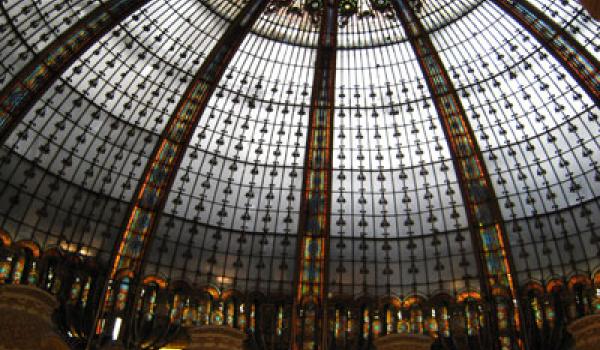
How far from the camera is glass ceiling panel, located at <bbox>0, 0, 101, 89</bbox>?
875 inches

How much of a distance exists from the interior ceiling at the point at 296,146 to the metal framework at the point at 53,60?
0.39m

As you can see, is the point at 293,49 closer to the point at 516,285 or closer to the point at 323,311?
the point at 323,311

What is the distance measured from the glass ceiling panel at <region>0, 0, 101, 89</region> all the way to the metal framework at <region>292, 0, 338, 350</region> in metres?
9.00

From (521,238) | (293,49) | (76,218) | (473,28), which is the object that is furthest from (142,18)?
(521,238)

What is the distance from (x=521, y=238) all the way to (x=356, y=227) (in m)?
6.02

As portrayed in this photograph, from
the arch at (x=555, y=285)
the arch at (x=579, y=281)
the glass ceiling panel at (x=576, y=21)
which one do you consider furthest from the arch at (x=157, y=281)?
the glass ceiling panel at (x=576, y=21)

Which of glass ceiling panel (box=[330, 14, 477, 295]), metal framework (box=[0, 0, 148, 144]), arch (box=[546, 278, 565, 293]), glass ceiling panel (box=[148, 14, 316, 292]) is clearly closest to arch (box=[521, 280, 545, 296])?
arch (box=[546, 278, 565, 293])

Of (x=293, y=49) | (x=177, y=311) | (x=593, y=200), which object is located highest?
(x=293, y=49)

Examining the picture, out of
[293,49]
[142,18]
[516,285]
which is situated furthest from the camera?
[293,49]

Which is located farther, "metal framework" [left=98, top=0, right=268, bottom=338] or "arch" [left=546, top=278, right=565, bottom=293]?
"metal framework" [left=98, top=0, right=268, bottom=338]

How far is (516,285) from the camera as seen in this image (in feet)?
76.2

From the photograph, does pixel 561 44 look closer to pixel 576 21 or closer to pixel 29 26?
pixel 576 21

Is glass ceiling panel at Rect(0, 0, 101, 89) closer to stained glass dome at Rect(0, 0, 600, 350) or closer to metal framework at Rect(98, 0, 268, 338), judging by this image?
stained glass dome at Rect(0, 0, 600, 350)

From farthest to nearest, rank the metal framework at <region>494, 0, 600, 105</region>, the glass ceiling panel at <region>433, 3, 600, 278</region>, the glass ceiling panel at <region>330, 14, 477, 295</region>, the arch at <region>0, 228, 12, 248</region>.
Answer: the glass ceiling panel at <region>330, 14, 477, 295</region> → the glass ceiling panel at <region>433, 3, 600, 278</region> → the metal framework at <region>494, 0, 600, 105</region> → the arch at <region>0, 228, 12, 248</region>
